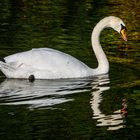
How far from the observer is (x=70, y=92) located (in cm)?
1364

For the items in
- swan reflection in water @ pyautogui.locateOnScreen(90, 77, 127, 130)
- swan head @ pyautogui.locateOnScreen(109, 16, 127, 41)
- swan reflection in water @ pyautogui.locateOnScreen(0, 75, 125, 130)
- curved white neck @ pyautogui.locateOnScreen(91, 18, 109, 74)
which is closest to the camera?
swan reflection in water @ pyautogui.locateOnScreen(90, 77, 127, 130)

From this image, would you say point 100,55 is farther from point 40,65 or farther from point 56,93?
point 56,93


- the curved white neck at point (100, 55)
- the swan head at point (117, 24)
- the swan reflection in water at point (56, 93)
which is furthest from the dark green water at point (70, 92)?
the swan head at point (117, 24)

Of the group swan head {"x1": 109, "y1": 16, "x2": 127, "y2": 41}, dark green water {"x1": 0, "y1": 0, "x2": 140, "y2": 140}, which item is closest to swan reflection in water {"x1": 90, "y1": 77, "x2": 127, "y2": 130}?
dark green water {"x1": 0, "y1": 0, "x2": 140, "y2": 140}

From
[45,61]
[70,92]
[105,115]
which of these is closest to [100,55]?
[45,61]

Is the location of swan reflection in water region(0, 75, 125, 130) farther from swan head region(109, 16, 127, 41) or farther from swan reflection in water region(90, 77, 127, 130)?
swan head region(109, 16, 127, 41)

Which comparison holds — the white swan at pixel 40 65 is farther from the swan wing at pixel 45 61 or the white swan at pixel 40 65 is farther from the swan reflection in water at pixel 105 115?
the swan reflection in water at pixel 105 115

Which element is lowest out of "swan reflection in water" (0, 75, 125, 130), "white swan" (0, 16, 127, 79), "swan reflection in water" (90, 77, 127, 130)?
"swan reflection in water" (90, 77, 127, 130)

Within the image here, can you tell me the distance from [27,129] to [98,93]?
9.67 feet

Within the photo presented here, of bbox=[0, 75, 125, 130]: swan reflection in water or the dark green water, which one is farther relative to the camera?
bbox=[0, 75, 125, 130]: swan reflection in water

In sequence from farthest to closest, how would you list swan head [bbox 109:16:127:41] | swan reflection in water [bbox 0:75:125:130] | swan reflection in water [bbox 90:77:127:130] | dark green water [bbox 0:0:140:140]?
swan head [bbox 109:16:127:41] → swan reflection in water [bbox 0:75:125:130] → swan reflection in water [bbox 90:77:127:130] → dark green water [bbox 0:0:140:140]

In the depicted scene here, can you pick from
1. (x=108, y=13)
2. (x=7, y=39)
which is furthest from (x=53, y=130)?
(x=108, y=13)

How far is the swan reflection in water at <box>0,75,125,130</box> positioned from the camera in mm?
12008

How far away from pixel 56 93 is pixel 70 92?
0.30m
